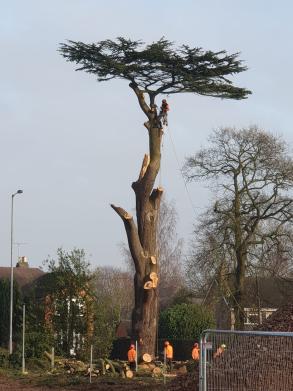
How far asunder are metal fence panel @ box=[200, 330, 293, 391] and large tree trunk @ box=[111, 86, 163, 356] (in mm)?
19312

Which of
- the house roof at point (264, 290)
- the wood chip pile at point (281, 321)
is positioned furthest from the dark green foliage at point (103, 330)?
the wood chip pile at point (281, 321)

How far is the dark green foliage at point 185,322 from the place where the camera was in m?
45.9

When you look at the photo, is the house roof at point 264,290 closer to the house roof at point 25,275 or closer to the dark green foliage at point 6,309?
the dark green foliage at point 6,309

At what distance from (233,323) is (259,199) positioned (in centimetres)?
699

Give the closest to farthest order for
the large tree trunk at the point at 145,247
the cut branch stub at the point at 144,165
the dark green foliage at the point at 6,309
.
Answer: the large tree trunk at the point at 145,247 → the cut branch stub at the point at 144,165 → the dark green foliage at the point at 6,309

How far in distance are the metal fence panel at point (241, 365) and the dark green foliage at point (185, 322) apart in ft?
108

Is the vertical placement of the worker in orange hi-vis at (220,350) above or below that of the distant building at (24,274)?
below

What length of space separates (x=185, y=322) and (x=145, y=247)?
570 inches

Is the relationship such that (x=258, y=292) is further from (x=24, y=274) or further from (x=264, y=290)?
(x=24, y=274)

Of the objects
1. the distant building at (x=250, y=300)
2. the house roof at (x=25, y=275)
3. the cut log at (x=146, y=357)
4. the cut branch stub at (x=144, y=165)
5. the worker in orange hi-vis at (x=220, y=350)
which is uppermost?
the cut branch stub at (x=144, y=165)

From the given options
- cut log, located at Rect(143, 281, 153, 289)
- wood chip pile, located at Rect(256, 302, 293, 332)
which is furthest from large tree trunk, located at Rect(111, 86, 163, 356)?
wood chip pile, located at Rect(256, 302, 293, 332)

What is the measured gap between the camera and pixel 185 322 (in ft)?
152

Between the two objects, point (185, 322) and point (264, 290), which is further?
point (264, 290)

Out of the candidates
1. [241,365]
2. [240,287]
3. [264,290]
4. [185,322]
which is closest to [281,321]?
[241,365]
